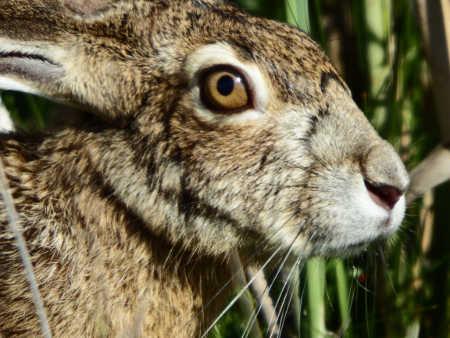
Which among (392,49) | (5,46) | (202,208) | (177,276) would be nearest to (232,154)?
(202,208)

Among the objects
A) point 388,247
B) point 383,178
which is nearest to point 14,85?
point 383,178

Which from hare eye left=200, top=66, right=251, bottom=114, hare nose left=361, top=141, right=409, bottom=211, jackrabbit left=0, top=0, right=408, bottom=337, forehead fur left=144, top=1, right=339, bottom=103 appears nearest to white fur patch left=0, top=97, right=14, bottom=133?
jackrabbit left=0, top=0, right=408, bottom=337

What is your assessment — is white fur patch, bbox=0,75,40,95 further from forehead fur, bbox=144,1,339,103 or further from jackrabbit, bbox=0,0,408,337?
forehead fur, bbox=144,1,339,103

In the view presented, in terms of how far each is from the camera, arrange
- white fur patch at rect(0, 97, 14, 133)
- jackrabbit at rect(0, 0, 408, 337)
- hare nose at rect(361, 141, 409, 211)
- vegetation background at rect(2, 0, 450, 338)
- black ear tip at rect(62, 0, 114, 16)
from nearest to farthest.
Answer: hare nose at rect(361, 141, 409, 211)
jackrabbit at rect(0, 0, 408, 337)
black ear tip at rect(62, 0, 114, 16)
white fur patch at rect(0, 97, 14, 133)
vegetation background at rect(2, 0, 450, 338)

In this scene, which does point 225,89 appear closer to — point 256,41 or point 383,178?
point 256,41

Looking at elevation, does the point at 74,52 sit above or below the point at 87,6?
below

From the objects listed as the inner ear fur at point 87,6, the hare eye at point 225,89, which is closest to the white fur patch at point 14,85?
the inner ear fur at point 87,6
